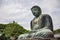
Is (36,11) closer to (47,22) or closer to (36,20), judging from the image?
(36,20)

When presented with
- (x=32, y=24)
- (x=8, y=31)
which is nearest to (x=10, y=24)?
(x=8, y=31)

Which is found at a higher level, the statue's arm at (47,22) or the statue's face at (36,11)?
the statue's face at (36,11)

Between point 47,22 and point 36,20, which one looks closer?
point 47,22

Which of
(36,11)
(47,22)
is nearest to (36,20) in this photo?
(36,11)

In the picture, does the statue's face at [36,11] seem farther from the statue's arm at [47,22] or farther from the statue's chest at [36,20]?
the statue's arm at [47,22]

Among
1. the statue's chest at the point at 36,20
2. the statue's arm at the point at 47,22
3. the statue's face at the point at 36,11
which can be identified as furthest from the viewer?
the statue's face at the point at 36,11

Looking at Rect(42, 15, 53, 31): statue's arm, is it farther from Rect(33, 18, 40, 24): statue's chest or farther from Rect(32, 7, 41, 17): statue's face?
Rect(32, 7, 41, 17): statue's face

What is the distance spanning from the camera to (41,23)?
12.8 m

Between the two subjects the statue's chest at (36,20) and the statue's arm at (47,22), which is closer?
the statue's arm at (47,22)

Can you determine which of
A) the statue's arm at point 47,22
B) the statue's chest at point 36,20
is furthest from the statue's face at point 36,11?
the statue's arm at point 47,22

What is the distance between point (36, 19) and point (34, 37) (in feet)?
4.78

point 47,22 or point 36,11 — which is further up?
point 36,11

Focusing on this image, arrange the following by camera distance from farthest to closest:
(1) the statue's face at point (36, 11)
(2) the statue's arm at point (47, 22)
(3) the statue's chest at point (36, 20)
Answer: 1. (1) the statue's face at point (36, 11)
2. (3) the statue's chest at point (36, 20)
3. (2) the statue's arm at point (47, 22)

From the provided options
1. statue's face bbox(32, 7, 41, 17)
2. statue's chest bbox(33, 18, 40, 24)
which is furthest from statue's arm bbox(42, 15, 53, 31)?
statue's face bbox(32, 7, 41, 17)
